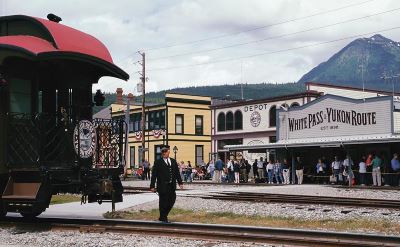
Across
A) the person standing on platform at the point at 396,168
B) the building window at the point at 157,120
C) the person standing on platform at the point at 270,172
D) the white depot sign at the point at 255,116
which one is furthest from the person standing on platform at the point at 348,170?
the building window at the point at 157,120

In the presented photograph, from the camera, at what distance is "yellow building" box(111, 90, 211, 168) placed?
181ft

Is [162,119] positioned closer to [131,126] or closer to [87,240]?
[131,126]

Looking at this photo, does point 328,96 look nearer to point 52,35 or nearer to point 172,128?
point 172,128

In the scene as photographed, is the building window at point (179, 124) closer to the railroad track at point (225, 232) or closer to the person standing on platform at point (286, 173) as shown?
the person standing on platform at point (286, 173)

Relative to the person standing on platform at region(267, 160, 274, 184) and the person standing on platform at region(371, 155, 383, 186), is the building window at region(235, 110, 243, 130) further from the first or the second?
the person standing on platform at region(371, 155, 383, 186)

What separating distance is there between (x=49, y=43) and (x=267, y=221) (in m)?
6.21

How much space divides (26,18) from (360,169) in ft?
70.9

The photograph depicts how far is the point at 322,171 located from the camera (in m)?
31.8

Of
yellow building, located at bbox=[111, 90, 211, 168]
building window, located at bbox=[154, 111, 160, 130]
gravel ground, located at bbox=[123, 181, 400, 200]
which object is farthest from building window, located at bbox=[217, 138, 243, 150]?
gravel ground, located at bbox=[123, 181, 400, 200]

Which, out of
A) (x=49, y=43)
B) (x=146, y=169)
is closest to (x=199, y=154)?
(x=146, y=169)

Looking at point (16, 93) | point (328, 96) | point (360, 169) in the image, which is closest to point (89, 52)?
point (16, 93)

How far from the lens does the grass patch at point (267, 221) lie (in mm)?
11828

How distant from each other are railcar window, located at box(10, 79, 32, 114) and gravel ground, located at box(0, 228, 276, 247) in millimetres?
2491

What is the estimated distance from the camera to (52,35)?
1135 centimetres
